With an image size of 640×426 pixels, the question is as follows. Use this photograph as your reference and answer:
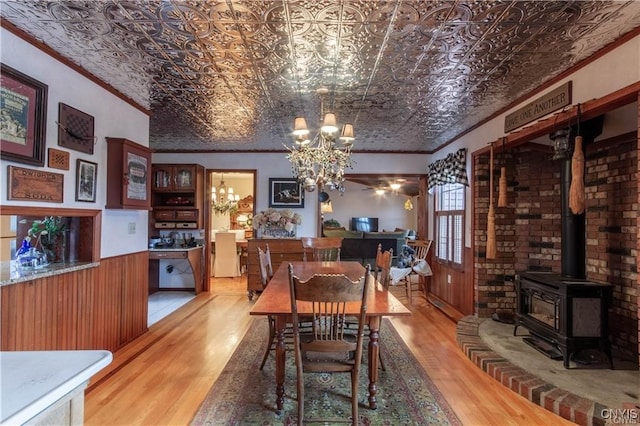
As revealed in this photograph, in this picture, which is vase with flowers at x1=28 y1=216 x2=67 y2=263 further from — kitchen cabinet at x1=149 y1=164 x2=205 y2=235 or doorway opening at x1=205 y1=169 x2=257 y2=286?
doorway opening at x1=205 y1=169 x2=257 y2=286

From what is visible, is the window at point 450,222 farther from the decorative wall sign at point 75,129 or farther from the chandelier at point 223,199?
the chandelier at point 223,199

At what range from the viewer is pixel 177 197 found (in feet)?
19.6

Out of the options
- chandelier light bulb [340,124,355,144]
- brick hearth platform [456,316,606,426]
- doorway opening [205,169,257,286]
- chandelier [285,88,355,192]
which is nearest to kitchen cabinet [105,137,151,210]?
chandelier [285,88,355,192]

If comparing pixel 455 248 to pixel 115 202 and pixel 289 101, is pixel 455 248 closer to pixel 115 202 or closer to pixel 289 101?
pixel 289 101

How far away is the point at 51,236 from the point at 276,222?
10.2 ft

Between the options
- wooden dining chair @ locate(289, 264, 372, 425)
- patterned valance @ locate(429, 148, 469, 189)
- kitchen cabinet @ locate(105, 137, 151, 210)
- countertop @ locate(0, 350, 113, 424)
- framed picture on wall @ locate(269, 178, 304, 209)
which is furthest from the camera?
framed picture on wall @ locate(269, 178, 304, 209)

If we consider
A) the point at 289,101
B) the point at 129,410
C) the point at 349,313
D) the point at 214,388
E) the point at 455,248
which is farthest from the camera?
the point at 455,248

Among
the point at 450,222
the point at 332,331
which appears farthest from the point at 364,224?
the point at 332,331

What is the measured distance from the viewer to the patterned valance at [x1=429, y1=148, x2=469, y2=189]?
4.45 meters

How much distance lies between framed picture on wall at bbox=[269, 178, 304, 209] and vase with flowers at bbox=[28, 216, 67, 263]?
3.38 meters

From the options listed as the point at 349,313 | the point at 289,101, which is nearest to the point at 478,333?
the point at 349,313

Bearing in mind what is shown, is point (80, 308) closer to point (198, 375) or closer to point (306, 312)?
point (198, 375)

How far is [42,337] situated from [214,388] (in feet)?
4.08

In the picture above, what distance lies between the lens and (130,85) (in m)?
3.12
